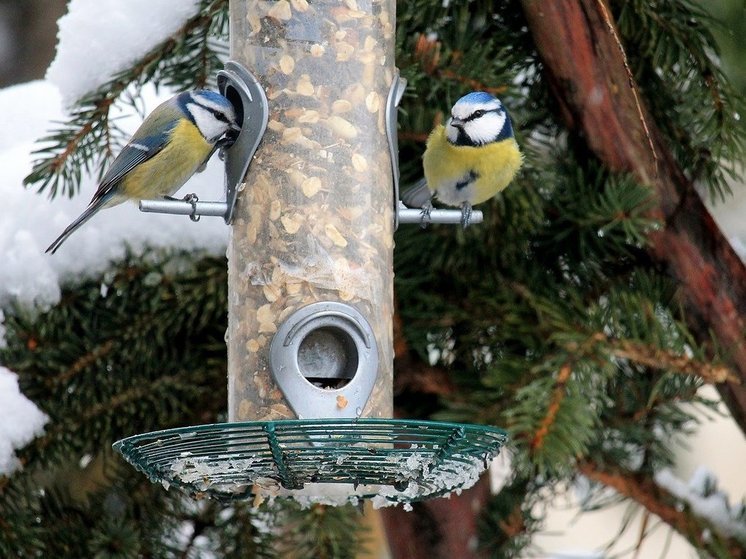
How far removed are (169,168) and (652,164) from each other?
36.0 inches

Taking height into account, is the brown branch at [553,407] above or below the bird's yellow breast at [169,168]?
below

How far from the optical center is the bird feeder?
6.52ft

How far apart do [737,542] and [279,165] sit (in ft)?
3.99

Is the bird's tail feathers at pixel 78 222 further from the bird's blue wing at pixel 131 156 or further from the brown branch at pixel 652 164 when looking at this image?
the brown branch at pixel 652 164

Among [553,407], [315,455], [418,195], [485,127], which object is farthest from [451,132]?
[315,455]

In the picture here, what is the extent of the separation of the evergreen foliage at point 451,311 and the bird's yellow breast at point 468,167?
0.05 meters

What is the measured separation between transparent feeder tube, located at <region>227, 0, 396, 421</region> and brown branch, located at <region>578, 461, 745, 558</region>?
26.1 inches

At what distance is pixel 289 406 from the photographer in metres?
1.97

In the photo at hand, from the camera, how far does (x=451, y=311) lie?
2381 mm

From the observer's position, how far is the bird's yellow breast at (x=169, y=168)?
2219mm

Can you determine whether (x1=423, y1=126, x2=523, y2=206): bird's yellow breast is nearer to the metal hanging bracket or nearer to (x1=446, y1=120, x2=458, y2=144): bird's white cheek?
(x1=446, y1=120, x2=458, y2=144): bird's white cheek

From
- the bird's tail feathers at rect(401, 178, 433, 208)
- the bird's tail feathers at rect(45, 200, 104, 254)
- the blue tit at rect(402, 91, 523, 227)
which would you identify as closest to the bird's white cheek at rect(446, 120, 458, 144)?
the blue tit at rect(402, 91, 523, 227)

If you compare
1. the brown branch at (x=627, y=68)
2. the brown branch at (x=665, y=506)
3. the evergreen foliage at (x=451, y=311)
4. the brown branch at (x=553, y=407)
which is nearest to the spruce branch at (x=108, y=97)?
the evergreen foliage at (x=451, y=311)

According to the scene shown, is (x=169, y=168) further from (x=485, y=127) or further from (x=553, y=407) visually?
(x=553, y=407)
